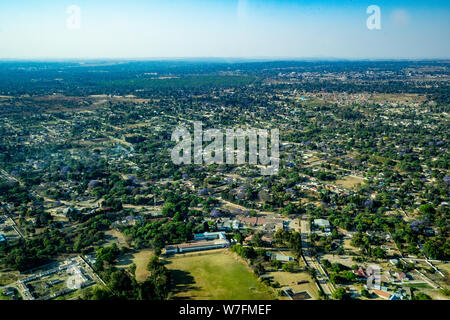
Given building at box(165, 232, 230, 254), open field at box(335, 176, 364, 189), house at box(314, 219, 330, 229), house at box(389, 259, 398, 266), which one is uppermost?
open field at box(335, 176, 364, 189)

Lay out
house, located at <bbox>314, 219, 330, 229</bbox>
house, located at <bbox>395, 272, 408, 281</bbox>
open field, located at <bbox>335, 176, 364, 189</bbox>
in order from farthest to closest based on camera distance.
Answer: open field, located at <bbox>335, 176, 364, 189</bbox>
house, located at <bbox>314, 219, 330, 229</bbox>
house, located at <bbox>395, 272, 408, 281</bbox>

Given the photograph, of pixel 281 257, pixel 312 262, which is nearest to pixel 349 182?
pixel 312 262

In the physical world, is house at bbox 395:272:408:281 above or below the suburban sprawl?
below

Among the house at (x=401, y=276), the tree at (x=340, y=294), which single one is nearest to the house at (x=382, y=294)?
the tree at (x=340, y=294)

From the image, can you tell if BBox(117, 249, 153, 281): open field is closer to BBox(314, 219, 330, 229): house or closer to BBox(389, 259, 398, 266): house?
BBox(314, 219, 330, 229): house

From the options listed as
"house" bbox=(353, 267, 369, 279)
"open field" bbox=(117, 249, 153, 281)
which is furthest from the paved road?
"open field" bbox=(117, 249, 153, 281)

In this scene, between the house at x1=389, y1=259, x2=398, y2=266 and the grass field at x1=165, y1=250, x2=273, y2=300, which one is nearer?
the grass field at x1=165, y1=250, x2=273, y2=300

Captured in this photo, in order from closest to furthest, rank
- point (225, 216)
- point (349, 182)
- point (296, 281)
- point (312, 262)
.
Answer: point (296, 281), point (312, 262), point (225, 216), point (349, 182)

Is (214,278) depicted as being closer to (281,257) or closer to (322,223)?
(281,257)

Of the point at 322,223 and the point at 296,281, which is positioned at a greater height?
the point at 322,223
